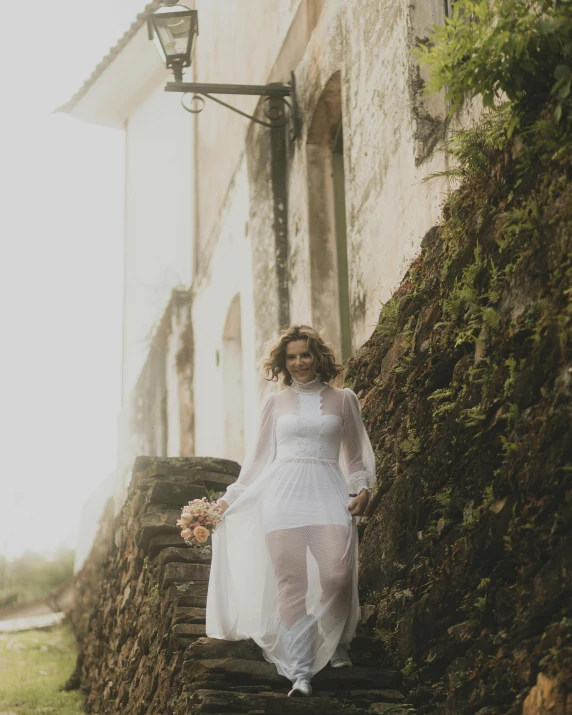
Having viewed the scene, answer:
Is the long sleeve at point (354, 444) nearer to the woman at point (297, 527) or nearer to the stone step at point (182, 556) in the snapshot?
the woman at point (297, 527)

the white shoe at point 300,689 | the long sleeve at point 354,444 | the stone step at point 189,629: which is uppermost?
the long sleeve at point 354,444

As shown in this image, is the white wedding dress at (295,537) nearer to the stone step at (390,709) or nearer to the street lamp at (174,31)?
the stone step at (390,709)

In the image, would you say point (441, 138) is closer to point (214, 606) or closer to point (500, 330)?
point (500, 330)

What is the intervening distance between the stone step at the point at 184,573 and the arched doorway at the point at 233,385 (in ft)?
18.9

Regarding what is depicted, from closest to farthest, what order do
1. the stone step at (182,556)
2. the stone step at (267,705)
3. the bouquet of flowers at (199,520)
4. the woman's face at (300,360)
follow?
the stone step at (267,705) < the bouquet of flowers at (199,520) < the woman's face at (300,360) < the stone step at (182,556)

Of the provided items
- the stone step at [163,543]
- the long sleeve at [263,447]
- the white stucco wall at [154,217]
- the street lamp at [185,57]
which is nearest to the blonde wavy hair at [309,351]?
the long sleeve at [263,447]

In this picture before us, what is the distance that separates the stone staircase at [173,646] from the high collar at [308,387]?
1.44 m

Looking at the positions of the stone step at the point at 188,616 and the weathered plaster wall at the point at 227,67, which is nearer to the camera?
the stone step at the point at 188,616

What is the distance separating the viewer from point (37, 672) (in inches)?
492

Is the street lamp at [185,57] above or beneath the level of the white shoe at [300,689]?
above

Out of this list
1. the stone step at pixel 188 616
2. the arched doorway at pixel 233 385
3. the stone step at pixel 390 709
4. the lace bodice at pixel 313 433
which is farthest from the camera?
the arched doorway at pixel 233 385

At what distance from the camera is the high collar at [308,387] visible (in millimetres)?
6301

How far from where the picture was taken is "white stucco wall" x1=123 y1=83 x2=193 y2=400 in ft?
56.4

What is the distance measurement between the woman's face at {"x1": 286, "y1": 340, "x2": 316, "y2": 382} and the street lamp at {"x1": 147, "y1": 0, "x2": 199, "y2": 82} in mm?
4727
